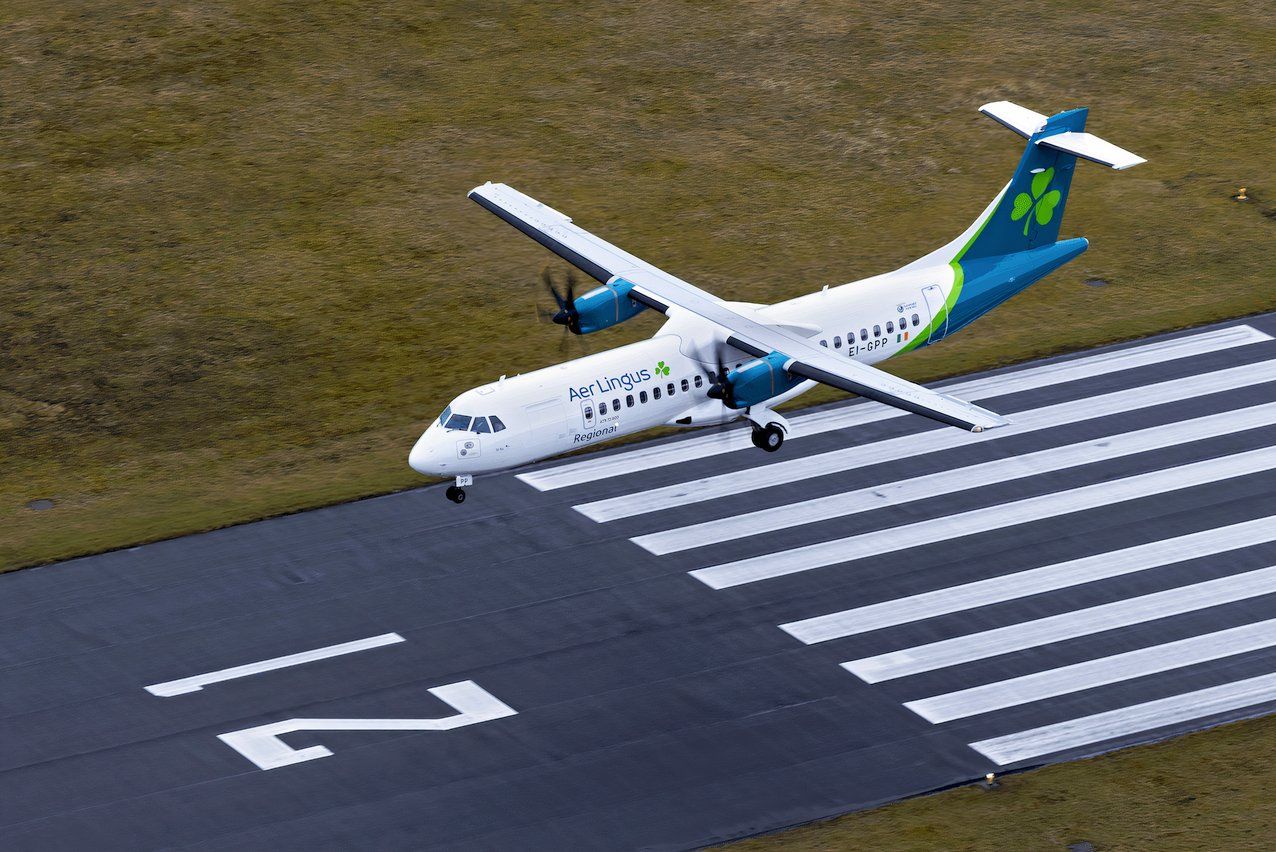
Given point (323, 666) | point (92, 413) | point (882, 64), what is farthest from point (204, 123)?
point (323, 666)

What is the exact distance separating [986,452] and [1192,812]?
13912 millimetres

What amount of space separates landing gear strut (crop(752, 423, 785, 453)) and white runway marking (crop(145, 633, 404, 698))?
→ 32.1 feet

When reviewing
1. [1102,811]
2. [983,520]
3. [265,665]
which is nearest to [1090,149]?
[983,520]

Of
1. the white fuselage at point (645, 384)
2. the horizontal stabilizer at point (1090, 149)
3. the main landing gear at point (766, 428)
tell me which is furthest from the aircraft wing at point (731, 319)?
the horizontal stabilizer at point (1090, 149)

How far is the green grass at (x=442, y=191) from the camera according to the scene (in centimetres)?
4825

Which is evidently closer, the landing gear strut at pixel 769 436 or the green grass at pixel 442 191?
the landing gear strut at pixel 769 436

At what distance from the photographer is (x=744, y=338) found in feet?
138

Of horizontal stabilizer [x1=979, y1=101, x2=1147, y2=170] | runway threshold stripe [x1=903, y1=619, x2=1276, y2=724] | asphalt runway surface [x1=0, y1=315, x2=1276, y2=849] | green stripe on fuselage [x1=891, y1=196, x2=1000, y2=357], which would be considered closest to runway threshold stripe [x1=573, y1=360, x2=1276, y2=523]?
asphalt runway surface [x1=0, y1=315, x2=1276, y2=849]

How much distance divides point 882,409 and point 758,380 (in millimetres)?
7859

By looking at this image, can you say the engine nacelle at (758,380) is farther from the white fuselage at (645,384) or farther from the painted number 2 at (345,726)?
the painted number 2 at (345,726)

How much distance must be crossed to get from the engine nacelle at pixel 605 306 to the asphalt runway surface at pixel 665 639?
A: 3777mm

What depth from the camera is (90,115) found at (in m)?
63.0

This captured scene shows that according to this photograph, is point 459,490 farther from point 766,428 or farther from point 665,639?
point 766,428

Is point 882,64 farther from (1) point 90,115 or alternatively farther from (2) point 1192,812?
(2) point 1192,812
